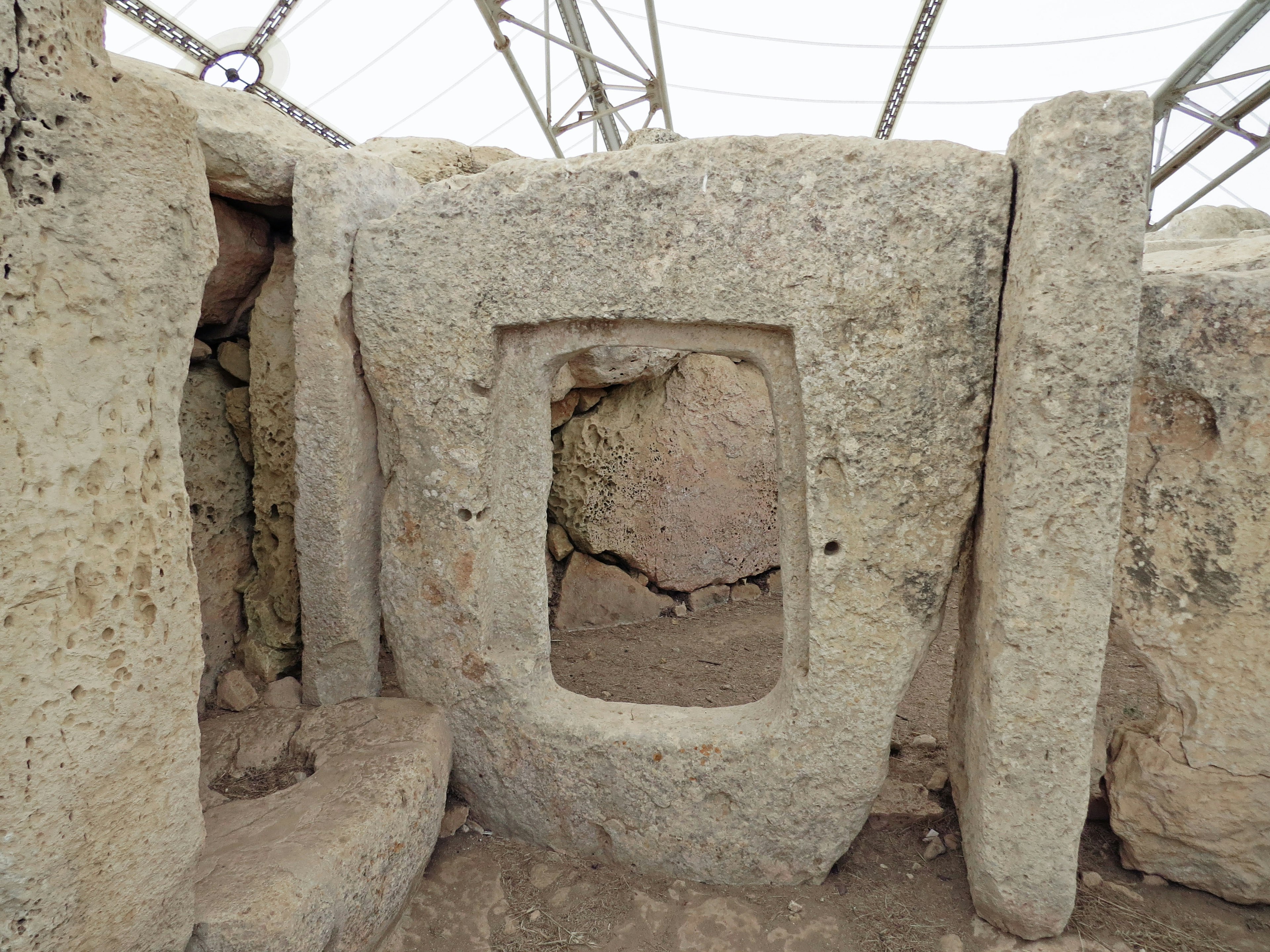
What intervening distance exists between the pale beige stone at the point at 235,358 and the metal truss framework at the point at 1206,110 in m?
6.51

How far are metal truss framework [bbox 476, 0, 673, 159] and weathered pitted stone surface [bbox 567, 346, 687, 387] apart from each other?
243 centimetres

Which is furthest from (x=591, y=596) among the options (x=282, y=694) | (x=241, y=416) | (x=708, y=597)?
(x=241, y=416)

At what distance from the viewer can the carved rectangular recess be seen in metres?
2.33

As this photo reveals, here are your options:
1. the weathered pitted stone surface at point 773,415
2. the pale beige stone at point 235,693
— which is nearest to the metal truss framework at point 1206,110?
the weathered pitted stone surface at point 773,415

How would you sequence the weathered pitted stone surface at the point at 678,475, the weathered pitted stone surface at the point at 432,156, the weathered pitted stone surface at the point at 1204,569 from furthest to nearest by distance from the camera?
the weathered pitted stone surface at the point at 678,475 → the weathered pitted stone surface at the point at 432,156 → the weathered pitted stone surface at the point at 1204,569

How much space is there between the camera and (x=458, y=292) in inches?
97.3

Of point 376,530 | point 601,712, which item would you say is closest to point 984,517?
point 601,712

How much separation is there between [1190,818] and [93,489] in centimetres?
289

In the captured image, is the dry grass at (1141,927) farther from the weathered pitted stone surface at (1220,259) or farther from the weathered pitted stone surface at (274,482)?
the weathered pitted stone surface at (274,482)

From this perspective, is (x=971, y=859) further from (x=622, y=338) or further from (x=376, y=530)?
(x=376, y=530)

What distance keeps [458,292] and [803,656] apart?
4.88 ft

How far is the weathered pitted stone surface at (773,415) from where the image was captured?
2137 mm

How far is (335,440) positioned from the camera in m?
2.69

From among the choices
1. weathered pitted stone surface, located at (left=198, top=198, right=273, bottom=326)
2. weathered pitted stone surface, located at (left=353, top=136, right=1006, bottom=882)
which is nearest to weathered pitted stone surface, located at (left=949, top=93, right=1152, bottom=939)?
weathered pitted stone surface, located at (left=353, top=136, right=1006, bottom=882)
